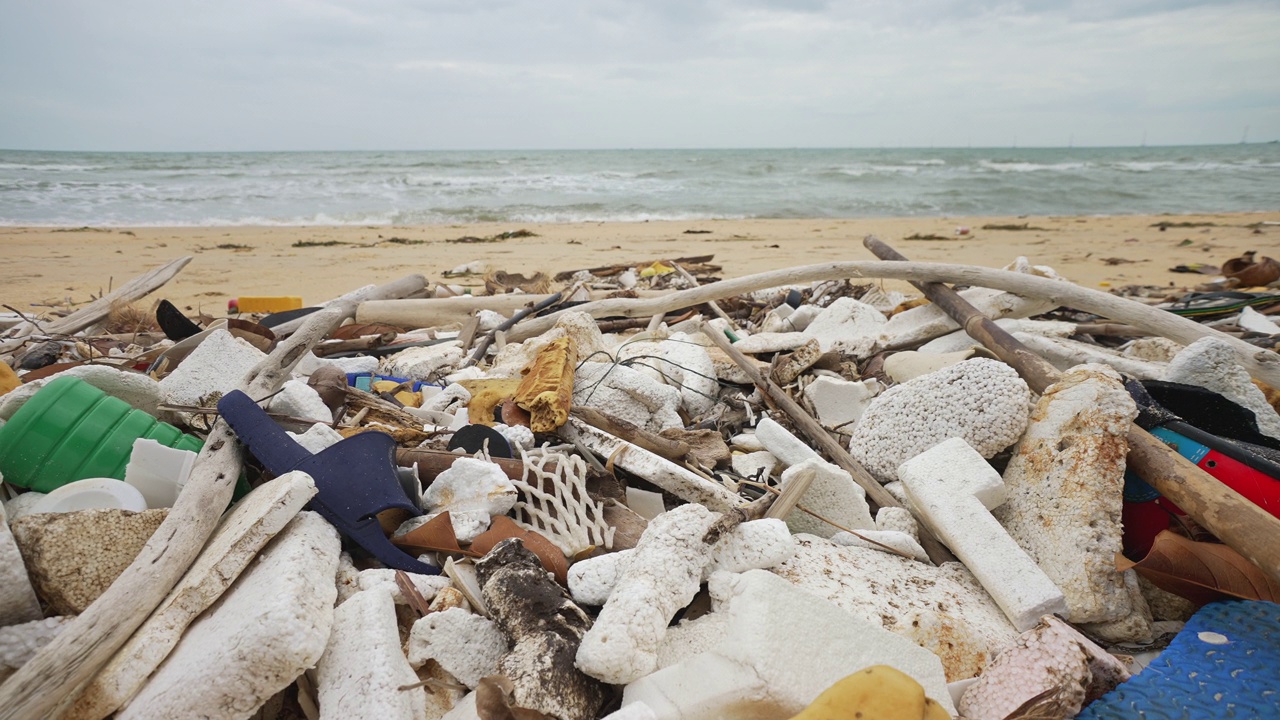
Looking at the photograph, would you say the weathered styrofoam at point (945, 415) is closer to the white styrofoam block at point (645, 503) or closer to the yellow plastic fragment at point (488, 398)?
the white styrofoam block at point (645, 503)

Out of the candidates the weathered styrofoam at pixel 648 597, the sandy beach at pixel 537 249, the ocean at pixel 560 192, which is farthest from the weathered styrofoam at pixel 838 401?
the ocean at pixel 560 192

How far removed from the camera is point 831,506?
7.65 ft

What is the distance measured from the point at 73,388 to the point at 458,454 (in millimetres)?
1171

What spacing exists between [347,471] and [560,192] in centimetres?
2136

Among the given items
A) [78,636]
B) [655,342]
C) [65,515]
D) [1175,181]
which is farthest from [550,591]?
[1175,181]

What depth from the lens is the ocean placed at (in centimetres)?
1672

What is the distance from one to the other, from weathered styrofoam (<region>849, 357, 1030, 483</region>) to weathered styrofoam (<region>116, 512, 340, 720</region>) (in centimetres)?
198

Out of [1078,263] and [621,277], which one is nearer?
[621,277]

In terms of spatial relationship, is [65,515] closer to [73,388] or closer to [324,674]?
[73,388]

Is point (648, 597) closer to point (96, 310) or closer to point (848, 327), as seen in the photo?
point (848, 327)

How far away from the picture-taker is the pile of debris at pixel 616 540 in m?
1.47

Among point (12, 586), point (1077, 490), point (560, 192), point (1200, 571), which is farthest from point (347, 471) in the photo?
point (560, 192)

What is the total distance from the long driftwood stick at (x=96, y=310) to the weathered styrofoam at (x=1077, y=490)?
15.9 ft

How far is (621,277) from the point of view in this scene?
654 cm
